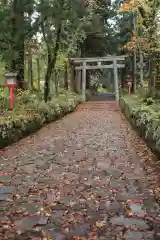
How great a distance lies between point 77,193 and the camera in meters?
5.50

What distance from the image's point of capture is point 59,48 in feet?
59.7

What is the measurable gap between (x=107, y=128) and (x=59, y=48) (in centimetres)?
591

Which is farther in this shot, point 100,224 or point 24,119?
point 24,119

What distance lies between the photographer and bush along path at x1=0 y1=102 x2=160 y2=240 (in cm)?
415

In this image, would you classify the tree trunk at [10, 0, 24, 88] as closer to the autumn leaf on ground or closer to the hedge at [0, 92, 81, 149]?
the hedge at [0, 92, 81, 149]

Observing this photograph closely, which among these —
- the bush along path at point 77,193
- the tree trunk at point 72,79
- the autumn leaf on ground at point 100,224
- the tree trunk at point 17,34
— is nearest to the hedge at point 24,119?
the bush along path at point 77,193

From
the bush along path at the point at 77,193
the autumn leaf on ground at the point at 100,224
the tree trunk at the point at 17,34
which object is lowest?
the bush along path at the point at 77,193

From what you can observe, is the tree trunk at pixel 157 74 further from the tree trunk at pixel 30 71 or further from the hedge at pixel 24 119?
the tree trunk at pixel 30 71

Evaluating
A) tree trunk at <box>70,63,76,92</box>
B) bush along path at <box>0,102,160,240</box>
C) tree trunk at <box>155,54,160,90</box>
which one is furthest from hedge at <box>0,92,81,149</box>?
tree trunk at <box>70,63,76,92</box>

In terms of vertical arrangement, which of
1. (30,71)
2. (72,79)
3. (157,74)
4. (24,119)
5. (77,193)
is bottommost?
(77,193)

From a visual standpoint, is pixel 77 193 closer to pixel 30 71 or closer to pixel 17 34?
pixel 17 34

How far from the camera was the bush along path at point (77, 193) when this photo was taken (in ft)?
13.6

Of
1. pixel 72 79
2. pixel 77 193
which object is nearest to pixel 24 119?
pixel 77 193

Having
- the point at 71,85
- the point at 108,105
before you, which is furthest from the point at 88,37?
the point at 108,105
